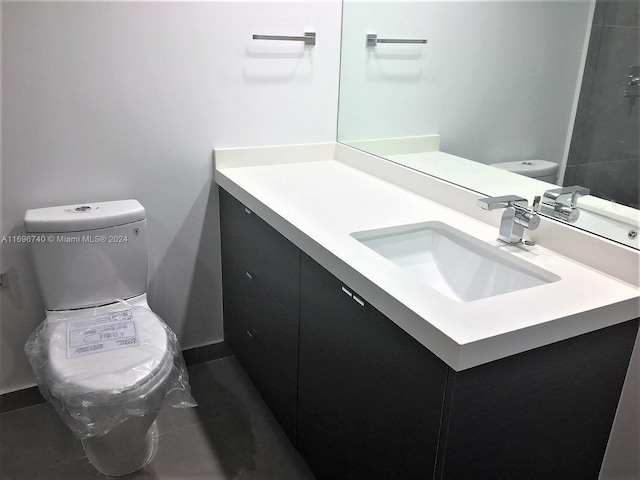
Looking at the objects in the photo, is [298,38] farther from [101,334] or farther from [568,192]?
[101,334]

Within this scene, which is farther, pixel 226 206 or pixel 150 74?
pixel 226 206

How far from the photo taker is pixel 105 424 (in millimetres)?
1576

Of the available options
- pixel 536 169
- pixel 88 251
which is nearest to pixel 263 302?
pixel 88 251

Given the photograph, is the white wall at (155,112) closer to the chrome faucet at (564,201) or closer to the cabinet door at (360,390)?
the cabinet door at (360,390)

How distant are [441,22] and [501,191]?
2.51ft

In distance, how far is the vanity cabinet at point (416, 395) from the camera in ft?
3.58

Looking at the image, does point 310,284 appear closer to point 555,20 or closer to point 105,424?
point 105,424

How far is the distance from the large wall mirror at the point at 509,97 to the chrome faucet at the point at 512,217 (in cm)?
9

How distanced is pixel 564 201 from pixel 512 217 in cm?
16

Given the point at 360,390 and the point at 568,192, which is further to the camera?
the point at 568,192

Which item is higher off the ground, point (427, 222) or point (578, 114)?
point (578, 114)

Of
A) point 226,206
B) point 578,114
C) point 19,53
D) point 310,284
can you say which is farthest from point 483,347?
point 19,53

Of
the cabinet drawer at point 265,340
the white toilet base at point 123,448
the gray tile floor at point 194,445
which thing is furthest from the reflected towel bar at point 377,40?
the white toilet base at point 123,448

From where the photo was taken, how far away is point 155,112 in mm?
2014
